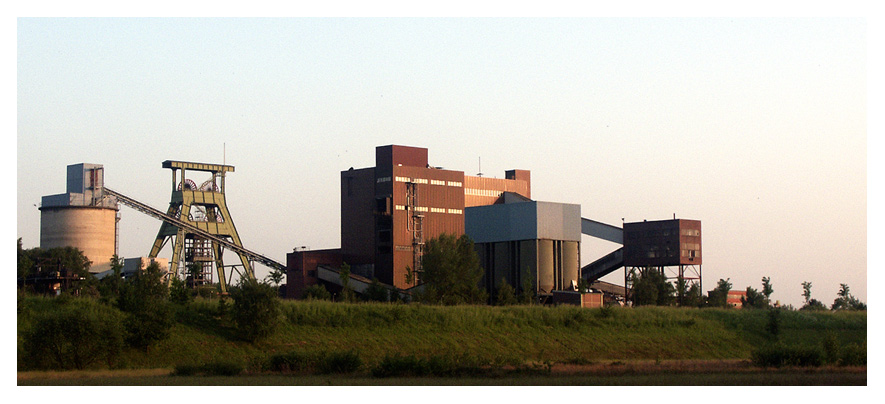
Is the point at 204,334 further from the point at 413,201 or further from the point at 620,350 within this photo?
the point at 413,201

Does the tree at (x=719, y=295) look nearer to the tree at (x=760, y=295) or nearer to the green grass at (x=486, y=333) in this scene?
the tree at (x=760, y=295)

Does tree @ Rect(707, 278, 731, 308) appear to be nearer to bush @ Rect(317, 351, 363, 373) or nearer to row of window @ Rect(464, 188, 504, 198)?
row of window @ Rect(464, 188, 504, 198)

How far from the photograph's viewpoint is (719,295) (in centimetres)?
11362

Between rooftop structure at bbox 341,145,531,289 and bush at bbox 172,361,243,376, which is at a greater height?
rooftop structure at bbox 341,145,531,289

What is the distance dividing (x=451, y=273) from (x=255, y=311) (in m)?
38.7

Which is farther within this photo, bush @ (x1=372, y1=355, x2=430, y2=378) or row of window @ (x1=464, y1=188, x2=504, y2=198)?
row of window @ (x1=464, y1=188, x2=504, y2=198)

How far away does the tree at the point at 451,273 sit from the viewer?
93.5 meters

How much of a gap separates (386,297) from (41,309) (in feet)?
145

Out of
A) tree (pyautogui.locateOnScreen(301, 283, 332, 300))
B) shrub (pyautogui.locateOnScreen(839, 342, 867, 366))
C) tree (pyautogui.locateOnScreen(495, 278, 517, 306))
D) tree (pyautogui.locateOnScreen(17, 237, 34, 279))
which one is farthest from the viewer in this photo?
tree (pyautogui.locateOnScreen(17, 237, 34, 279))

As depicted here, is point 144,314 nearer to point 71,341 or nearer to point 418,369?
point 71,341

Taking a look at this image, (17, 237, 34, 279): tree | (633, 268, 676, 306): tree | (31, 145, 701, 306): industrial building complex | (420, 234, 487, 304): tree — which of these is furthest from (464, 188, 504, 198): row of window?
(17, 237, 34, 279): tree

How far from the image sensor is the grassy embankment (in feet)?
184

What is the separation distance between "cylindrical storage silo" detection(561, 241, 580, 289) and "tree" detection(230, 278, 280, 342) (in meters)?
52.7

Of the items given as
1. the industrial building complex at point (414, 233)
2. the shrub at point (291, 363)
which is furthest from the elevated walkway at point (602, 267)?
the shrub at point (291, 363)
